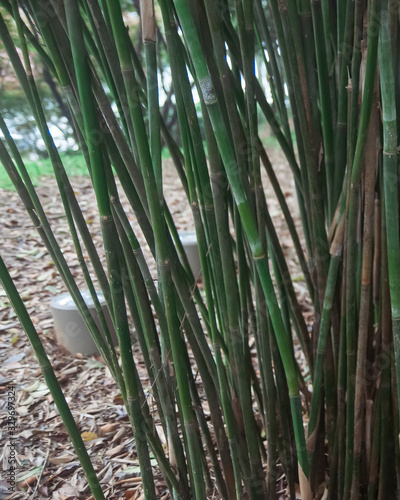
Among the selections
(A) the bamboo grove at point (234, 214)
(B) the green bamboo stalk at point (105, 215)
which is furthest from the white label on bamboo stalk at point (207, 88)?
(B) the green bamboo stalk at point (105, 215)

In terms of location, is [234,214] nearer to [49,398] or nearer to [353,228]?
[353,228]

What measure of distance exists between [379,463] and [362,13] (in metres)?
0.68

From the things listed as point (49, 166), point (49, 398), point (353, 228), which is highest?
point (49, 166)

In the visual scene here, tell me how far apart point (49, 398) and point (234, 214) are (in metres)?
0.94

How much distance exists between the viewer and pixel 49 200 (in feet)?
8.61

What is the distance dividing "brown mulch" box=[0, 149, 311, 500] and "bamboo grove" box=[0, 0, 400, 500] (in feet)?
1.33

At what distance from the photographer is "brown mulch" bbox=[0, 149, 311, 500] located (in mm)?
1084

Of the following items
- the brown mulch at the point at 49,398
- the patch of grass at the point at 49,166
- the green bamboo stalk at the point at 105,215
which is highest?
the patch of grass at the point at 49,166

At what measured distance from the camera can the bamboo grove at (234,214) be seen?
0.53 meters

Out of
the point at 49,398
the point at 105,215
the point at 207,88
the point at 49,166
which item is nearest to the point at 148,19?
the point at 207,88

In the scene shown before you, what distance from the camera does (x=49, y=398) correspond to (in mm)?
1410

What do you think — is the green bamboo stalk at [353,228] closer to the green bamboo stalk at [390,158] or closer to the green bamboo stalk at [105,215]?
the green bamboo stalk at [390,158]

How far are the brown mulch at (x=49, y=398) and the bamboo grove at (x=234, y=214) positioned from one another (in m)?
0.41

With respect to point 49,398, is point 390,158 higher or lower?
higher
